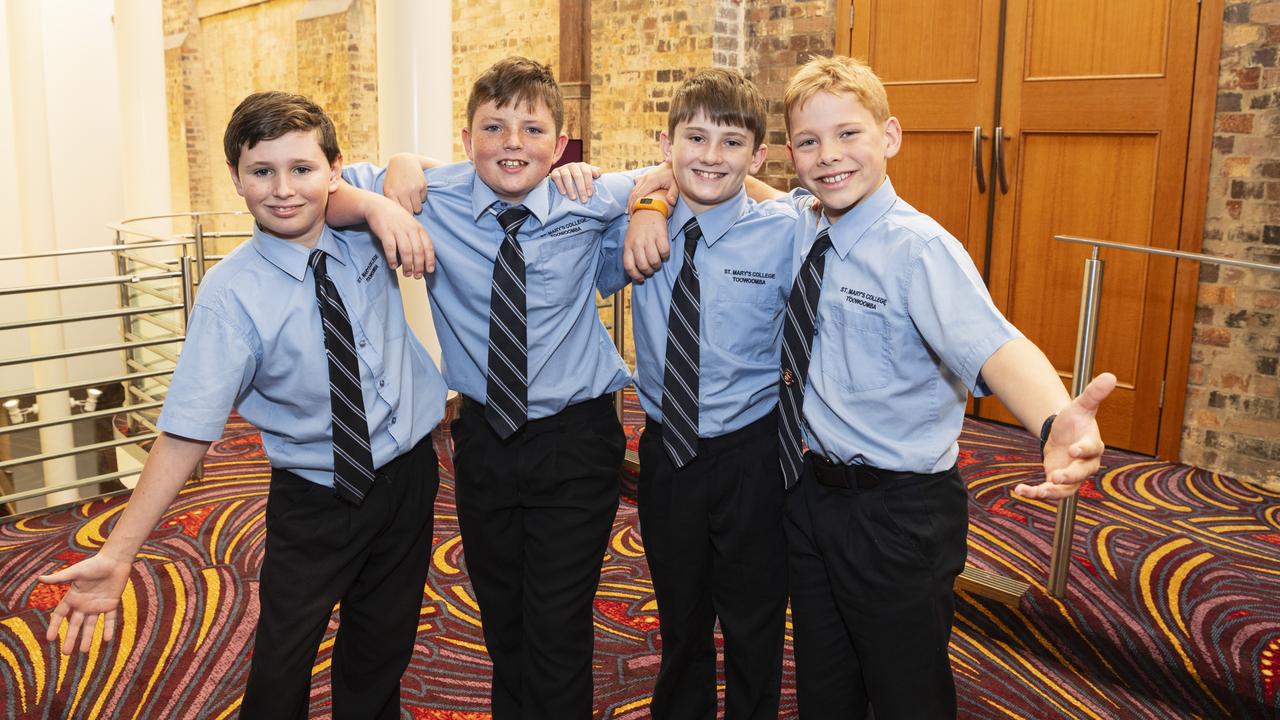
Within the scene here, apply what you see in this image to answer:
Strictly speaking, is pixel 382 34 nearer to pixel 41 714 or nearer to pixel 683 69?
pixel 683 69

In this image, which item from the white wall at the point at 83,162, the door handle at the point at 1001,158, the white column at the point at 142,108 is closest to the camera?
the door handle at the point at 1001,158

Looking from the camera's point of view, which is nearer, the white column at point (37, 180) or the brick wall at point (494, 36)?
the white column at point (37, 180)

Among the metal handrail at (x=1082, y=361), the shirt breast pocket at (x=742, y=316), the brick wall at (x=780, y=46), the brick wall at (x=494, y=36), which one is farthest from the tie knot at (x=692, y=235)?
the brick wall at (x=494, y=36)

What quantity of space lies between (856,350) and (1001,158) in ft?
11.4

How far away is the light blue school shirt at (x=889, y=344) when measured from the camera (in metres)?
1.83

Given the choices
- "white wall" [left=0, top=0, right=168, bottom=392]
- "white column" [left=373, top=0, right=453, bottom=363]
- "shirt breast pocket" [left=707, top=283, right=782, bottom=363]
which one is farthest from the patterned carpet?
"white wall" [left=0, top=0, right=168, bottom=392]

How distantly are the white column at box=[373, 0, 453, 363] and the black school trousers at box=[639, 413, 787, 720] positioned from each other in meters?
2.93

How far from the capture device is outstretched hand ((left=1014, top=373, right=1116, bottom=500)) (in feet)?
4.66

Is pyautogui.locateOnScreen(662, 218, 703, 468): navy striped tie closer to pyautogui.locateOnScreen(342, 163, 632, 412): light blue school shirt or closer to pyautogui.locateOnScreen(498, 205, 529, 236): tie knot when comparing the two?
pyautogui.locateOnScreen(342, 163, 632, 412): light blue school shirt

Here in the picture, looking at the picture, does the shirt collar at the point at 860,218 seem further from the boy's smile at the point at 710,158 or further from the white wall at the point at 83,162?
the white wall at the point at 83,162

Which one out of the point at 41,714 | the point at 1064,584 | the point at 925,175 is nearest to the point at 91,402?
the point at 41,714

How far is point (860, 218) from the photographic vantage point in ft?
6.44

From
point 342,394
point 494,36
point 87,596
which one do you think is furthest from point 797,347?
point 494,36

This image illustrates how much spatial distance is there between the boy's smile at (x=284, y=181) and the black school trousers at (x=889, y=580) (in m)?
1.12
